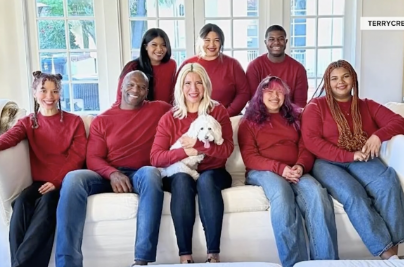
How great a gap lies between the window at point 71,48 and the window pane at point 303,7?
1.76 m

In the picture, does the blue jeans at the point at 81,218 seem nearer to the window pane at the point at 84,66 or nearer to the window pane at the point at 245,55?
the window pane at the point at 84,66

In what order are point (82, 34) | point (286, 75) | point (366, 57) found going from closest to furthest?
point (286, 75) → point (82, 34) → point (366, 57)

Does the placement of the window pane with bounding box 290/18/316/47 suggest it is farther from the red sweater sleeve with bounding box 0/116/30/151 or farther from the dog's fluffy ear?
the red sweater sleeve with bounding box 0/116/30/151

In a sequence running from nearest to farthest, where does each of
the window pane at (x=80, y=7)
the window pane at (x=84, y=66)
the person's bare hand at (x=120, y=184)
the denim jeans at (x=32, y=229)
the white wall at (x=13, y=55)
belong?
the denim jeans at (x=32, y=229)
the person's bare hand at (x=120, y=184)
the white wall at (x=13, y=55)
the window pane at (x=80, y=7)
the window pane at (x=84, y=66)

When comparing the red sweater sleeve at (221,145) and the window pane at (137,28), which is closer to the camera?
the red sweater sleeve at (221,145)

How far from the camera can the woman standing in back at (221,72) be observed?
3.12 m

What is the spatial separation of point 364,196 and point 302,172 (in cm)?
34

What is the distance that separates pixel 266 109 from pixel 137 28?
1.85m

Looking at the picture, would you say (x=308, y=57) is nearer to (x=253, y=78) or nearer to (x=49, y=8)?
(x=253, y=78)

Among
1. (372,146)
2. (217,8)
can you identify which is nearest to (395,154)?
(372,146)

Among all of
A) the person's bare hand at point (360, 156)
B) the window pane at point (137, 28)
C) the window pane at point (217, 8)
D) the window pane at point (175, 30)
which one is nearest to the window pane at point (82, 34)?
the window pane at point (137, 28)

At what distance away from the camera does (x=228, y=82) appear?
3139mm

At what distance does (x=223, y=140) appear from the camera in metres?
2.52

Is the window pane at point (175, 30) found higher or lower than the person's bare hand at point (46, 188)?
higher
